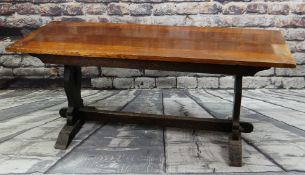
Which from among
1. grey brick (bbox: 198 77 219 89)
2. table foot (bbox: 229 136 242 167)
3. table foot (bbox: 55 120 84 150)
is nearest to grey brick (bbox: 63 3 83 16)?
grey brick (bbox: 198 77 219 89)

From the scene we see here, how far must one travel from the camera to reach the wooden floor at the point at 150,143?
142 cm

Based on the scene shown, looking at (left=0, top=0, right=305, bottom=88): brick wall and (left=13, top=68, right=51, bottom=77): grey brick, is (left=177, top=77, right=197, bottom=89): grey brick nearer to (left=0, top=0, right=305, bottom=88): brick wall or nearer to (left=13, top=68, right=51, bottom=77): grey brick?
(left=0, top=0, right=305, bottom=88): brick wall

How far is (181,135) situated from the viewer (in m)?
1.90

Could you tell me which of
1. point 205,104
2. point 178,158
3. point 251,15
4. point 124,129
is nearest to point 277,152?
point 178,158

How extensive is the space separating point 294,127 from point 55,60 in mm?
1395

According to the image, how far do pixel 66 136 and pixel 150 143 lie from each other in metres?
0.41

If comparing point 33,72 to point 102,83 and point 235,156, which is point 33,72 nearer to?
point 102,83

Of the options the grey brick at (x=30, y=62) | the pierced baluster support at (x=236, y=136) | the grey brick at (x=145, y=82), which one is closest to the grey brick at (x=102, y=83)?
the grey brick at (x=145, y=82)

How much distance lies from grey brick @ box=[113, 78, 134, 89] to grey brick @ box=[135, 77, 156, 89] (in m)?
0.06

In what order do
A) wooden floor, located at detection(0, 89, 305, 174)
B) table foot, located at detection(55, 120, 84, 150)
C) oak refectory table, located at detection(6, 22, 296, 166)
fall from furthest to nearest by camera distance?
table foot, located at detection(55, 120, 84, 150), oak refectory table, located at detection(6, 22, 296, 166), wooden floor, located at detection(0, 89, 305, 174)

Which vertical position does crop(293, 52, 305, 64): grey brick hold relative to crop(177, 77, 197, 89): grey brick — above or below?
above

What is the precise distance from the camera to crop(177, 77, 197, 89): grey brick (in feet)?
12.4

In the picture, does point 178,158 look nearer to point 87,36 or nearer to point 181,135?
point 181,135

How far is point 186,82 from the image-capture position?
3.79 meters
